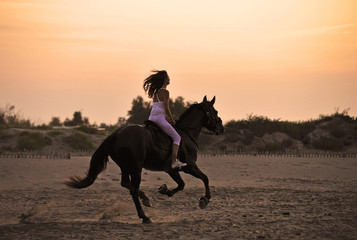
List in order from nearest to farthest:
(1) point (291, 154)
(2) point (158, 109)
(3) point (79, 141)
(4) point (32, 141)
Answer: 1. (2) point (158, 109)
2. (1) point (291, 154)
3. (4) point (32, 141)
4. (3) point (79, 141)

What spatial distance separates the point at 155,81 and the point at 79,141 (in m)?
22.4

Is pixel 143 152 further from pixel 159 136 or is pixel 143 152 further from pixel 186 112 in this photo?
pixel 186 112

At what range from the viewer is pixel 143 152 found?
10.7 meters

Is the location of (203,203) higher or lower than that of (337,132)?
lower

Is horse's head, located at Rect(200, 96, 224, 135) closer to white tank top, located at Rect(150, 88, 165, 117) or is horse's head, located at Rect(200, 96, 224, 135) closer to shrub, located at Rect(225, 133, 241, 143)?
white tank top, located at Rect(150, 88, 165, 117)

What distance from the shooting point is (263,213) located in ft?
38.9

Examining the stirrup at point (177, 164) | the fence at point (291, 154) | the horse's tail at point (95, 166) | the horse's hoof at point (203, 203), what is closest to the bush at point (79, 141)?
the fence at point (291, 154)

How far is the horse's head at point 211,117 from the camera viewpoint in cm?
1245

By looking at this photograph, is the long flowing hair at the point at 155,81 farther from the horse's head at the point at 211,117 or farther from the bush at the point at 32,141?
the bush at the point at 32,141

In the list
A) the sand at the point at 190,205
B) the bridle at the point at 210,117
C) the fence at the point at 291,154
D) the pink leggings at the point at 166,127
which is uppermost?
the bridle at the point at 210,117

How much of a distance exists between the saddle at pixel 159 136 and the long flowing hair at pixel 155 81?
0.77 metres

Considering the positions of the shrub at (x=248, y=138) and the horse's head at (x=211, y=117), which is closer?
the horse's head at (x=211, y=117)

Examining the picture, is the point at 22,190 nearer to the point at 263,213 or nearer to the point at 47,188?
the point at 47,188

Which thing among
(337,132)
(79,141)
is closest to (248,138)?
(337,132)
